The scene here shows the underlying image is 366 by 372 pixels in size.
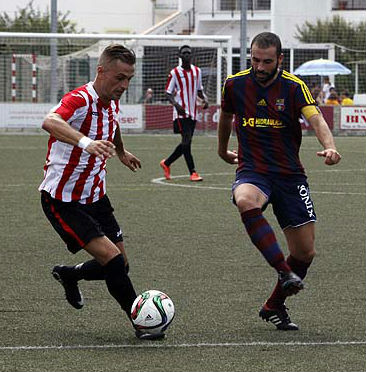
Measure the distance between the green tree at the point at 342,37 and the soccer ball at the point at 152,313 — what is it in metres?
39.4

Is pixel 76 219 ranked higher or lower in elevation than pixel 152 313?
higher

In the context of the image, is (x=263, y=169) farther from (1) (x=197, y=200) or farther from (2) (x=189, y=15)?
(2) (x=189, y=15)

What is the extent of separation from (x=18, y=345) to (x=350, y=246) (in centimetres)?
491

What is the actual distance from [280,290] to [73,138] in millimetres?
1715

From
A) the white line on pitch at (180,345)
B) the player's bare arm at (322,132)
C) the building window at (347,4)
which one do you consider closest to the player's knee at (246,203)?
the player's bare arm at (322,132)

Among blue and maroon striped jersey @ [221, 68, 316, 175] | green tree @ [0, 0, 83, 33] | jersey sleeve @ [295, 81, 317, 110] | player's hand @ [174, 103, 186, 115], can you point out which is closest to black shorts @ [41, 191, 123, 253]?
blue and maroon striped jersey @ [221, 68, 316, 175]

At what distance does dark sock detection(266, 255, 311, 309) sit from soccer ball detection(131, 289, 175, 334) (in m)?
0.71

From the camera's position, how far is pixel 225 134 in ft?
24.2

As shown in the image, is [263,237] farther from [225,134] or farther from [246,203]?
[225,134]

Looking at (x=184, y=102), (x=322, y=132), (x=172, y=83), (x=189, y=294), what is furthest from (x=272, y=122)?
(x=172, y=83)

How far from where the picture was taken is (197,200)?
14.6 meters

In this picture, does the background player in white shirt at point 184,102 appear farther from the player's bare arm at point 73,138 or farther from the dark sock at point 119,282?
the player's bare arm at point 73,138

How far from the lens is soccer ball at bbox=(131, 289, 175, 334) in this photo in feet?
21.0

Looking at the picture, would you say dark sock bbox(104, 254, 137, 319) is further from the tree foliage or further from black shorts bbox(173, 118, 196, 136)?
the tree foliage
